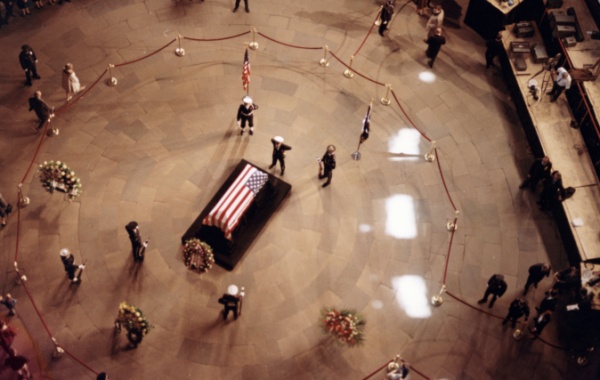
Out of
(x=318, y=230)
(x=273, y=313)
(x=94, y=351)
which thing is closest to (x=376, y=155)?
(x=318, y=230)

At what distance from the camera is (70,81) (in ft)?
65.9

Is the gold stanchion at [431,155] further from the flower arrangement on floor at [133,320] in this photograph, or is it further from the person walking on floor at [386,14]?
the flower arrangement on floor at [133,320]

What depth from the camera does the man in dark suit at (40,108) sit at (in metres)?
19.4

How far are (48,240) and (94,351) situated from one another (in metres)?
3.52

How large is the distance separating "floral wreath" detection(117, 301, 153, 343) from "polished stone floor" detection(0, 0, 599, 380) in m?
1.23

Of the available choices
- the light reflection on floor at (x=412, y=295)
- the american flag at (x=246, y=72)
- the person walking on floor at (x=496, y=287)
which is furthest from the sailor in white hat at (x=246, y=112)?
the person walking on floor at (x=496, y=287)

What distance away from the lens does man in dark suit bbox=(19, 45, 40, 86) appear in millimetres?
20203

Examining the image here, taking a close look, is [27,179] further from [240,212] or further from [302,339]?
[302,339]

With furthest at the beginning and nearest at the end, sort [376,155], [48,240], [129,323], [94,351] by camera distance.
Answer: [376,155], [48,240], [94,351], [129,323]

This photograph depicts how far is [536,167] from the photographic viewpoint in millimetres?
19062

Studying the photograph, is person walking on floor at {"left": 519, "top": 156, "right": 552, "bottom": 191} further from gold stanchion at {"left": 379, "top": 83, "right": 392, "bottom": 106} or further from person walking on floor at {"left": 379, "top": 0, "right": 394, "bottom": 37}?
person walking on floor at {"left": 379, "top": 0, "right": 394, "bottom": 37}

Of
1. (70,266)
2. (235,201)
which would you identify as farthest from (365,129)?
(70,266)

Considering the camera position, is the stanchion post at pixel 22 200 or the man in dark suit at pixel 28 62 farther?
the man in dark suit at pixel 28 62

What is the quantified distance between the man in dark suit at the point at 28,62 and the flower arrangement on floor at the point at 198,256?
856cm
